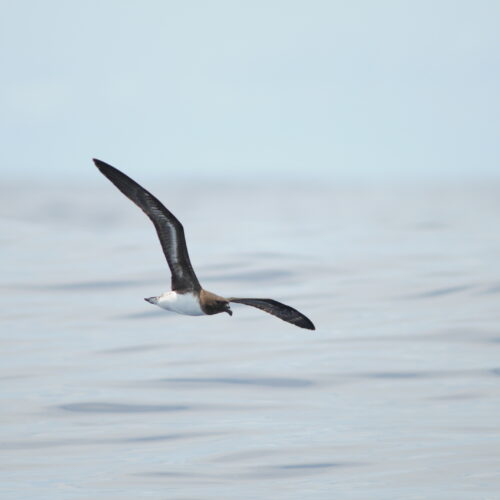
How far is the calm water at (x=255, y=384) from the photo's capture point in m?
17.8

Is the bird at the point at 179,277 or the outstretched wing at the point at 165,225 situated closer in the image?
the outstretched wing at the point at 165,225

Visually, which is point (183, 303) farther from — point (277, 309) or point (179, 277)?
point (277, 309)

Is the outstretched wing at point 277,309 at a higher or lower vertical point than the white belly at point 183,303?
lower

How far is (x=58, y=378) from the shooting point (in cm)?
2462

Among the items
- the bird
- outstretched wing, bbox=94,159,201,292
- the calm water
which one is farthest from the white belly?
the calm water

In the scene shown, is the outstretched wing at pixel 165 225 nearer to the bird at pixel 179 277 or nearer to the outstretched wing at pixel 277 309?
the bird at pixel 179 277

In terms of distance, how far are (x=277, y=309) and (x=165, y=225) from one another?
5.54ft

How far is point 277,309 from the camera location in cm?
1470

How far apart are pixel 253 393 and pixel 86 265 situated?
75.4 feet

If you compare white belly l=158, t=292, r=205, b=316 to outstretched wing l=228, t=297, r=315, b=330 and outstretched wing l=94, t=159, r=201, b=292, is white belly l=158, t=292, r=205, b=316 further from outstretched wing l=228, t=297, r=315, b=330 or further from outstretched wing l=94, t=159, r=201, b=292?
outstretched wing l=228, t=297, r=315, b=330

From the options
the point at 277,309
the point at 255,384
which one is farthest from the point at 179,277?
the point at 255,384

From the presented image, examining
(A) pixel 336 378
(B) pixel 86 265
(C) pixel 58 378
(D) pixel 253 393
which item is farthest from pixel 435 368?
(B) pixel 86 265

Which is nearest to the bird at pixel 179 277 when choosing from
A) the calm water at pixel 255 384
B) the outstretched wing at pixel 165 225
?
the outstretched wing at pixel 165 225

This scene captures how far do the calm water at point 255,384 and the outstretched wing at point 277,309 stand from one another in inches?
109
